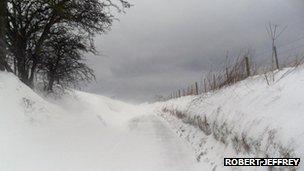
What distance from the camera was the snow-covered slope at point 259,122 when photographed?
7.22m

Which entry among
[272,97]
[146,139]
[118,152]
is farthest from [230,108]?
[146,139]

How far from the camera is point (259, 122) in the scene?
28.5ft

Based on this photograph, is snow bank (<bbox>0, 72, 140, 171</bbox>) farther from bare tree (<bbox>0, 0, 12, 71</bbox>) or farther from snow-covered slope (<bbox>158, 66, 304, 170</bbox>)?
snow-covered slope (<bbox>158, 66, 304, 170</bbox>)

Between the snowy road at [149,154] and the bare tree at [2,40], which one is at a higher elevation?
the bare tree at [2,40]

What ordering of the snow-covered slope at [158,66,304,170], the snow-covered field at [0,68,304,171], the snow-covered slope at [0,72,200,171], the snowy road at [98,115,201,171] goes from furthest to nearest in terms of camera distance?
1. the snowy road at [98,115,201,171]
2. the snow-covered slope at [0,72,200,171]
3. the snow-covered field at [0,68,304,171]
4. the snow-covered slope at [158,66,304,170]

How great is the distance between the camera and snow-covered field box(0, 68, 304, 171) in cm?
800

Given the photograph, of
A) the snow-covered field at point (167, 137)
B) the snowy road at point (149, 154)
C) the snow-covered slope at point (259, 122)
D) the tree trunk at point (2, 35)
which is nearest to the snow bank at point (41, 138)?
the snow-covered field at point (167, 137)

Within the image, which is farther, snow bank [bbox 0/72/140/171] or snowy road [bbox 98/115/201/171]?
snowy road [bbox 98/115/201/171]

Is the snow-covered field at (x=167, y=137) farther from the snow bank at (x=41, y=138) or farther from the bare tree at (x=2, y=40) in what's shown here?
the bare tree at (x=2, y=40)

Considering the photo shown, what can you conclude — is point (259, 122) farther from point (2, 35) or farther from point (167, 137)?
point (2, 35)

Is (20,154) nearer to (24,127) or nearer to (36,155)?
(36,155)

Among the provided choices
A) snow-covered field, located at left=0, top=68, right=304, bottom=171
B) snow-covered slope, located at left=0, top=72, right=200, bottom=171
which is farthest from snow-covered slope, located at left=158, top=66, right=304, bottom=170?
Answer: snow-covered slope, located at left=0, top=72, right=200, bottom=171

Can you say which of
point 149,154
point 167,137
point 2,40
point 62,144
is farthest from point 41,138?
point 2,40

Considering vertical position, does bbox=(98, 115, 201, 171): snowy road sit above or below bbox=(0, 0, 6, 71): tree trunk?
below
